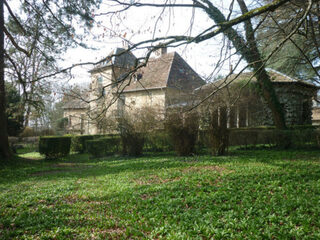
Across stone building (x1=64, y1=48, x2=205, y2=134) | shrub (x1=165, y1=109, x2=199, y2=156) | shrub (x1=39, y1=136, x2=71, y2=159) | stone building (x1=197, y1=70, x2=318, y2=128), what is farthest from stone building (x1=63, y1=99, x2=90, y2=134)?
stone building (x1=197, y1=70, x2=318, y2=128)

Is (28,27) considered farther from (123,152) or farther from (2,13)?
(123,152)

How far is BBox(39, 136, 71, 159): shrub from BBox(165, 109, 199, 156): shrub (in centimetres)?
739

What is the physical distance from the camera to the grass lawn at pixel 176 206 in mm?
3525

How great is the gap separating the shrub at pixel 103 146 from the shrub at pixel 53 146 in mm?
1573

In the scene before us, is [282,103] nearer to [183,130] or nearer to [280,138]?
[280,138]

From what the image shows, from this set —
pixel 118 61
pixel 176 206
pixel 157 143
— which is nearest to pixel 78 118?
pixel 157 143

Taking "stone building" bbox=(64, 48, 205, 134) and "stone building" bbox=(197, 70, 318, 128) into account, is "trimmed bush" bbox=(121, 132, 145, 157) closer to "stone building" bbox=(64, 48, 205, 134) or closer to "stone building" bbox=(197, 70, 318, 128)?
"stone building" bbox=(64, 48, 205, 134)

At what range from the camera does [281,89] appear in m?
17.2

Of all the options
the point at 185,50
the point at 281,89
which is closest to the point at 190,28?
the point at 185,50

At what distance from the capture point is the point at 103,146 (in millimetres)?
14586

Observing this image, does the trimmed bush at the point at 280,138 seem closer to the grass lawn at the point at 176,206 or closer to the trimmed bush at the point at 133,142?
the grass lawn at the point at 176,206

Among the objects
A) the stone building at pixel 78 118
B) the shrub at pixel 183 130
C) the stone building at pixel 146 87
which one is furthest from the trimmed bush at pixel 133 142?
the shrub at pixel 183 130

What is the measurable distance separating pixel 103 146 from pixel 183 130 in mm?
6167

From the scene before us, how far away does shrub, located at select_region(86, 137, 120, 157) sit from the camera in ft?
47.5
